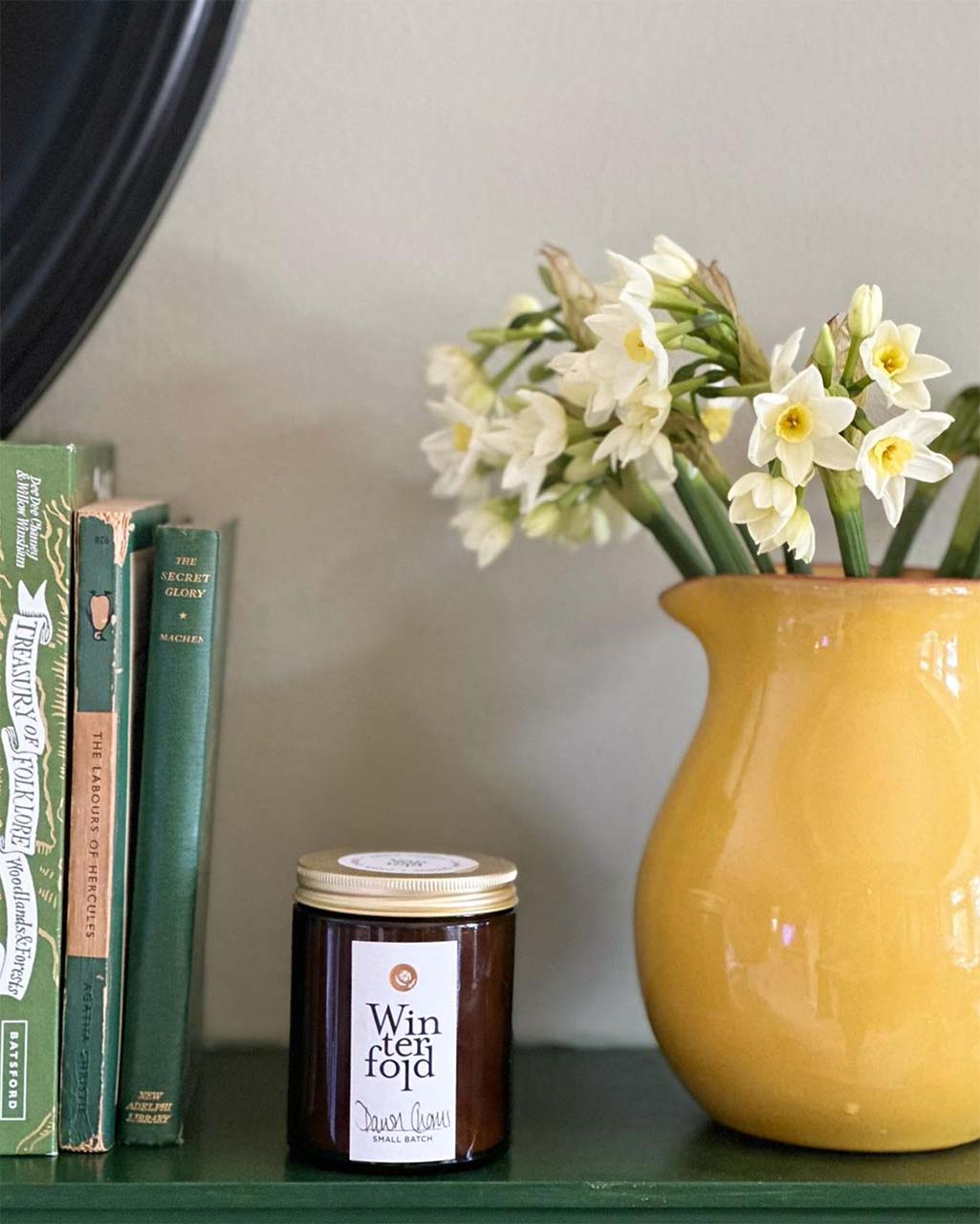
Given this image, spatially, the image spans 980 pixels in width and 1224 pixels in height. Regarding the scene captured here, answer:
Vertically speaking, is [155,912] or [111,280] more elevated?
[111,280]

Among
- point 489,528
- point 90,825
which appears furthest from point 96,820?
point 489,528

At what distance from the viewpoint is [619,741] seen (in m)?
0.80

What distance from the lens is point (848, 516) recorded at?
1.88 feet

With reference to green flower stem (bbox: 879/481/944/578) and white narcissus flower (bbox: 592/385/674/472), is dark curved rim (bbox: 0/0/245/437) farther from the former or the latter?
green flower stem (bbox: 879/481/944/578)

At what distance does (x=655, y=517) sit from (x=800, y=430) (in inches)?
5.0

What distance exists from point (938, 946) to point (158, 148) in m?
0.52

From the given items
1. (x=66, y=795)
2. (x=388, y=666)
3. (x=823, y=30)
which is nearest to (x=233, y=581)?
(x=388, y=666)

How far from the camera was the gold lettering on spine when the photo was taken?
0.58 m

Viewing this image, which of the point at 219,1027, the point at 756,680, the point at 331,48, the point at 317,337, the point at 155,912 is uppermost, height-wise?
the point at 331,48

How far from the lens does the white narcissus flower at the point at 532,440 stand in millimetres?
630

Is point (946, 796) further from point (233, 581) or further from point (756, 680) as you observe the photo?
point (233, 581)

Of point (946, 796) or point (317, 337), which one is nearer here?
point (946, 796)

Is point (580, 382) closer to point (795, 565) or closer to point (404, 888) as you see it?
point (795, 565)
